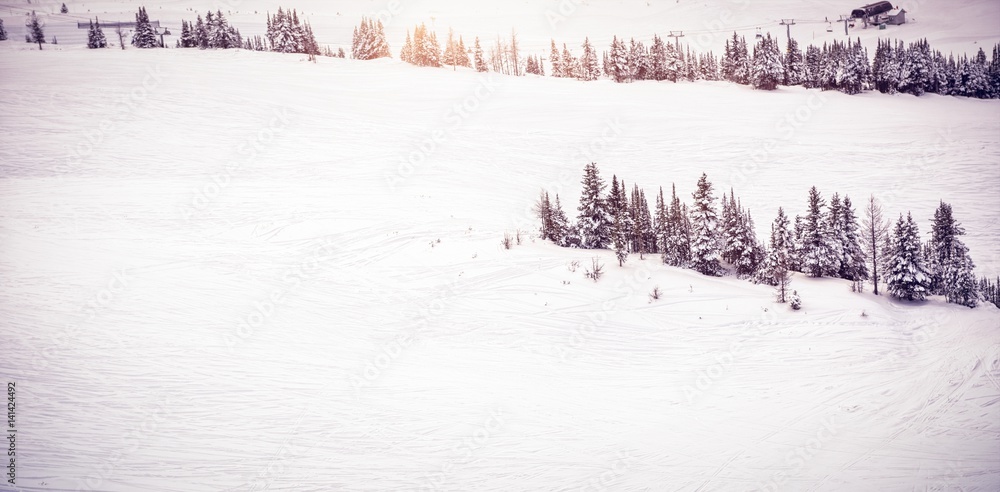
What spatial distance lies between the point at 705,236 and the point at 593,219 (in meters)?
5.94

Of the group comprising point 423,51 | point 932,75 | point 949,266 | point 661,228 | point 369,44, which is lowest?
point 949,266

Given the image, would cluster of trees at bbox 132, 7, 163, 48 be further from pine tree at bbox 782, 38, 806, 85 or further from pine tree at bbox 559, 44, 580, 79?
pine tree at bbox 782, 38, 806, 85

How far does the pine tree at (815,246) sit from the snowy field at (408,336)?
2.97ft

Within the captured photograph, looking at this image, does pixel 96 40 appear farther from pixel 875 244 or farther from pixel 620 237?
pixel 875 244

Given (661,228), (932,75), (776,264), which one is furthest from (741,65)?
(776,264)

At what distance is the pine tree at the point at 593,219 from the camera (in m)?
28.7

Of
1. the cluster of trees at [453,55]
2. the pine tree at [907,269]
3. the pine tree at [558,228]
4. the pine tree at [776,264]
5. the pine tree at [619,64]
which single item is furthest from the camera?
the cluster of trees at [453,55]

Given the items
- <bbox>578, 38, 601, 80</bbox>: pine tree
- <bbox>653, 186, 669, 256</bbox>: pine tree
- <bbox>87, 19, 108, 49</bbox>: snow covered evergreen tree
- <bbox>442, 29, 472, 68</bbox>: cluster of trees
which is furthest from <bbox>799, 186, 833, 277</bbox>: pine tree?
<bbox>87, 19, 108, 49</bbox>: snow covered evergreen tree

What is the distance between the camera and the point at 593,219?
29.0m

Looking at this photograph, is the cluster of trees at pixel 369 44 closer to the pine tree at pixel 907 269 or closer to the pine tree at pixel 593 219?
the pine tree at pixel 593 219

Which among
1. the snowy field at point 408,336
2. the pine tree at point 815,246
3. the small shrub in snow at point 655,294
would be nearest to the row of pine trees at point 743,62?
the snowy field at point 408,336

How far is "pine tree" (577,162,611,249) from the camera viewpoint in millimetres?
28656

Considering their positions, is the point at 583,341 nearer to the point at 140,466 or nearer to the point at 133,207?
the point at 140,466

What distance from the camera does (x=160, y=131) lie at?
39.7m
